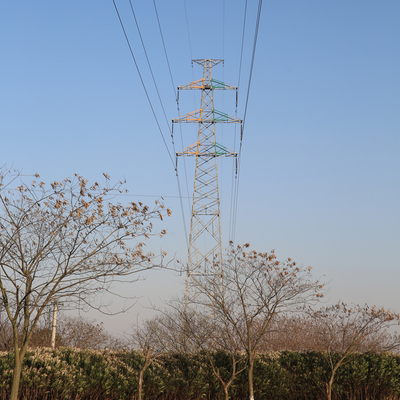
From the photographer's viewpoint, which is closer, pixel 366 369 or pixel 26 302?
pixel 26 302

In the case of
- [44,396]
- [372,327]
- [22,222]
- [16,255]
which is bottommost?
[44,396]

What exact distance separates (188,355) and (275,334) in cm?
2074

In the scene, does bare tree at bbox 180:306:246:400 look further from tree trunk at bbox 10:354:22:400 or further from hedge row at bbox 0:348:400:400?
tree trunk at bbox 10:354:22:400

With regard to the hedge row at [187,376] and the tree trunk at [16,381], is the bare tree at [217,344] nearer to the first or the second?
the hedge row at [187,376]

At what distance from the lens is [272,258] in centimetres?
1343

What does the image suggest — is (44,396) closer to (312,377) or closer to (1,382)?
(1,382)

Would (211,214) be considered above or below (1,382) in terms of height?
above

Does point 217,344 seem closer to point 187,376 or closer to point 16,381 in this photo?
point 187,376

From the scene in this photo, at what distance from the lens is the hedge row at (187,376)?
32.6ft

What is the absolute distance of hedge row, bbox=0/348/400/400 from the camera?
9945 millimetres

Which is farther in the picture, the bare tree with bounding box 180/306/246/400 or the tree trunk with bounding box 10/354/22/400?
the bare tree with bounding box 180/306/246/400

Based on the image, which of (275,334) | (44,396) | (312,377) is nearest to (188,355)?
(312,377)

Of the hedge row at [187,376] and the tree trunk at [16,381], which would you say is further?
the hedge row at [187,376]

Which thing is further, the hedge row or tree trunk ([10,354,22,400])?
the hedge row
